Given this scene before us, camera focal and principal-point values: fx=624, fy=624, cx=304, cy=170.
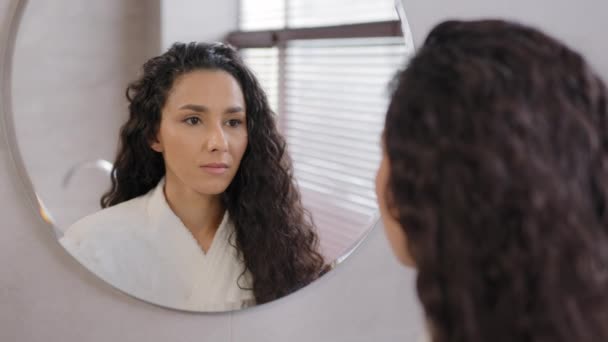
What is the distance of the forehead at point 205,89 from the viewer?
2.55 feet

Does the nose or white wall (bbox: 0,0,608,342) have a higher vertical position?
the nose

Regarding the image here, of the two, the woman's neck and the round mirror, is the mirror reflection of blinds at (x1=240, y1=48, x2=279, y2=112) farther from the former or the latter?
the woman's neck

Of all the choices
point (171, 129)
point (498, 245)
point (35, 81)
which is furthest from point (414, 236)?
point (35, 81)

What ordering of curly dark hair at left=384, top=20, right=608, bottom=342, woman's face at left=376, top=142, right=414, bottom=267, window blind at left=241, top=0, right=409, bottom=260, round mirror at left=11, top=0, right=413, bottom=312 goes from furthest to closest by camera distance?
window blind at left=241, top=0, right=409, bottom=260 < round mirror at left=11, top=0, right=413, bottom=312 < woman's face at left=376, top=142, right=414, bottom=267 < curly dark hair at left=384, top=20, right=608, bottom=342

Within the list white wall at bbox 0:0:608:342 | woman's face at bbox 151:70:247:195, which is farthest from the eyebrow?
white wall at bbox 0:0:608:342

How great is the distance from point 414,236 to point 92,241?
1.48 feet

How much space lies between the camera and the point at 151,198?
79cm

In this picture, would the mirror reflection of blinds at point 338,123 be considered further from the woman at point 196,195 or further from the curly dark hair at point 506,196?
the curly dark hair at point 506,196

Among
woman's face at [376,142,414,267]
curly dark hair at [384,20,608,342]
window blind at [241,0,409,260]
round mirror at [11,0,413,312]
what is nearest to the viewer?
curly dark hair at [384,20,608,342]

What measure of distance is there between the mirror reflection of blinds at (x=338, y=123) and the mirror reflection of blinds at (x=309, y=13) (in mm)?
30

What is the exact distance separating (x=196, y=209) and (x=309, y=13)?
0.31 meters

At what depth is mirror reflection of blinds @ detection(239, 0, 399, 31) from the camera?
2.73 feet

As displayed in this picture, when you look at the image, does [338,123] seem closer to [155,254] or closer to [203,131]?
[203,131]

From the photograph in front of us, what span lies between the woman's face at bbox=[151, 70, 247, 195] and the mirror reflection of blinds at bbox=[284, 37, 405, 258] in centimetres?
9
